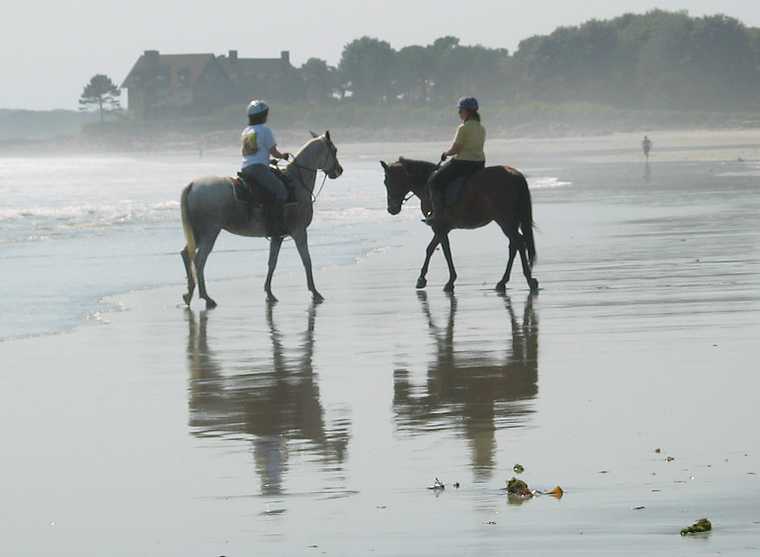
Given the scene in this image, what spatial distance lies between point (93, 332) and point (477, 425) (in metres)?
5.80

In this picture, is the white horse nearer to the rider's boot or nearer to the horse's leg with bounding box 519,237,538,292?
the rider's boot

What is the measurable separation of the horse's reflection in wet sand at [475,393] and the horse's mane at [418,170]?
4922mm

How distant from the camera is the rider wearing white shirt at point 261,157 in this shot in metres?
16.1

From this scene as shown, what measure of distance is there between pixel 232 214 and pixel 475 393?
278 inches

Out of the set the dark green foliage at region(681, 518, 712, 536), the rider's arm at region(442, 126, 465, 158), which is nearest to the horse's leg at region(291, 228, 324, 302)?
the rider's arm at region(442, 126, 465, 158)

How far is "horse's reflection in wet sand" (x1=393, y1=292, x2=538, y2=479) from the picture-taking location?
8609 millimetres

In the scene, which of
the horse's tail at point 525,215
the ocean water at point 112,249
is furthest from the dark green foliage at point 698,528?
the horse's tail at point 525,215

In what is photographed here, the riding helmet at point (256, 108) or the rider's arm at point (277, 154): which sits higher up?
the riding helmet at point (256, 108)

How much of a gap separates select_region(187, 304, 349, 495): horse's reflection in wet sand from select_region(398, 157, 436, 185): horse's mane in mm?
5026

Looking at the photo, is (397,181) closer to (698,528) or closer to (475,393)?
(475,393)

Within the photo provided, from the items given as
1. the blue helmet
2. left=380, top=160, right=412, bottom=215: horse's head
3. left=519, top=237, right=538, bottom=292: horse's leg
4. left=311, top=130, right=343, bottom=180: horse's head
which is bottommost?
left=519, top=237, right=538, bottom=292: horse's leg

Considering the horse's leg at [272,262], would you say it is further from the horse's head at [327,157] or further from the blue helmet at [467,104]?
the blue helmet at [467,104]

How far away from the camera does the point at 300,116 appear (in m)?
172

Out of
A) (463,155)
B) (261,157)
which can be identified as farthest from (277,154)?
(463,155)
